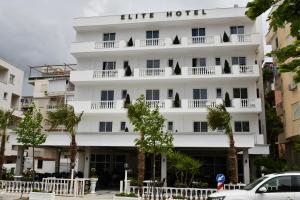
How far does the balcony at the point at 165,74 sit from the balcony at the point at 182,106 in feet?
6.97

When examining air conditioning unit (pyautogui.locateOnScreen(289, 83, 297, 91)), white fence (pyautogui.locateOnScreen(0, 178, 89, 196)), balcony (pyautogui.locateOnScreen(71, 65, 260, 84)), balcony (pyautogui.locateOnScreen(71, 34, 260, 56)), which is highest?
balcony (pyautogui.locateOnScreen(71, 34, 260, 56))

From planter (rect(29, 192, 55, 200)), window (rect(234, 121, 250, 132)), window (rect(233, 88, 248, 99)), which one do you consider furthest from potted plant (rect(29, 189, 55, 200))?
window (rect(233, 88, 248, 99))

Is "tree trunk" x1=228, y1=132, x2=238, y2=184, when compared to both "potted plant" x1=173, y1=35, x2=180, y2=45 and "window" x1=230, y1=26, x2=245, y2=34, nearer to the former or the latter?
"potted plant" x1=173, y1=35, x2=180, y2=45

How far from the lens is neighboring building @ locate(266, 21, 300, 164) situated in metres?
31.9

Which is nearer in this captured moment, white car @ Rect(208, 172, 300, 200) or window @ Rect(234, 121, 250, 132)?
white car @ Rect(208, 172, 300, 200)

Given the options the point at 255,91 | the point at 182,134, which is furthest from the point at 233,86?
the point at 182,134

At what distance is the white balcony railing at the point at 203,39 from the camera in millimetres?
31572

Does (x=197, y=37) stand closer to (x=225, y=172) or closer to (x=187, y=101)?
(x=187, y=101)

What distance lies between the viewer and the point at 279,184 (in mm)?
11672

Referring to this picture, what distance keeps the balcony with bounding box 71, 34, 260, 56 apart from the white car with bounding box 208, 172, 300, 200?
68.1 ft

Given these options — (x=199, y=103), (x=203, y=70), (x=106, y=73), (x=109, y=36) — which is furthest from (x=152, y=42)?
(x=199, y=103)

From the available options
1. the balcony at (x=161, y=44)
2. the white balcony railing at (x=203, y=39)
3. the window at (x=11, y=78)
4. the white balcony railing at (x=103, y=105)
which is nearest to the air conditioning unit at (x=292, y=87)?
the balcony at (x=161, y=44)

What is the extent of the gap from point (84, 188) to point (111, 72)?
13.2 meters

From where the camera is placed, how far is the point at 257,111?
29.4m
